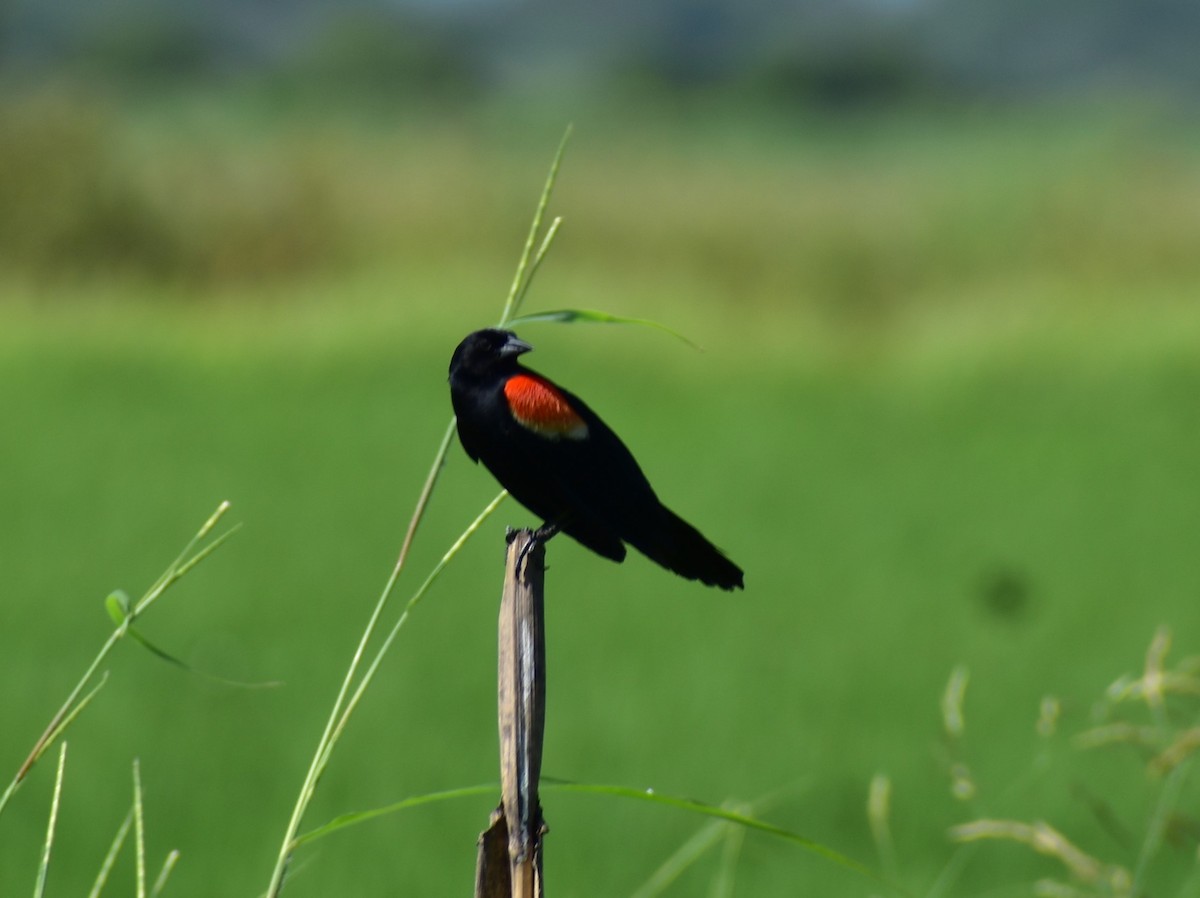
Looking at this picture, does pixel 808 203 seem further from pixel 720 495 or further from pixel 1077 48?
pixel 1077 48

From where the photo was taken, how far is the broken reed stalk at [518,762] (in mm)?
1592

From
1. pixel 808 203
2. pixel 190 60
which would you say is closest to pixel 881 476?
pixel 808 203

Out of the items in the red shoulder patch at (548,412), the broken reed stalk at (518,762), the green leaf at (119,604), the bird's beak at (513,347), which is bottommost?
the broken reed stalk at (518,762)

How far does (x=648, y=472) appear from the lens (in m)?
11.0

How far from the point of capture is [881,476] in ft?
37.4

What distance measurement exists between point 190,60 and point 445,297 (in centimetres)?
8638

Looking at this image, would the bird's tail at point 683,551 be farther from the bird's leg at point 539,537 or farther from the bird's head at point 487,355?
the bird's head at point 487,355

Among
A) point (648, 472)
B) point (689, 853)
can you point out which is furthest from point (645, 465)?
point (689, 853)

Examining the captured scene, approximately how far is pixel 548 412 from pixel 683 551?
329mm

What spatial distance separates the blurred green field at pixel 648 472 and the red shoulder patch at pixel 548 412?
279cm

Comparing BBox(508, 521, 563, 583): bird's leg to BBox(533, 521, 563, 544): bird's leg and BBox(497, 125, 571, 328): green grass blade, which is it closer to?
BBox(533, 521, 563, 544): bird's leg

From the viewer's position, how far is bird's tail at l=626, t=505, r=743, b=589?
189 cm

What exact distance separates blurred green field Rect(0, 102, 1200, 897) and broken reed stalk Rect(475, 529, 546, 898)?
3.14 meters

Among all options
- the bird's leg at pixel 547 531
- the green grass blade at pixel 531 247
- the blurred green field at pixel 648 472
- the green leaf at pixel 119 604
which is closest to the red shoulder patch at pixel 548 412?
the bird's leg at pixel 547 531
